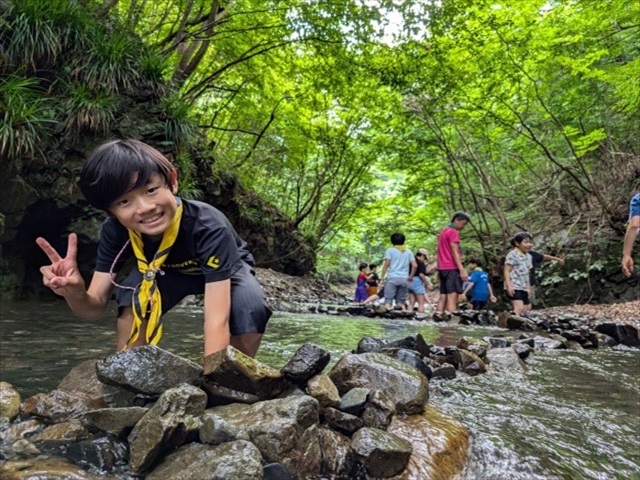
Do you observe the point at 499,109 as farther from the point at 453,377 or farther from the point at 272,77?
the point at 453,377

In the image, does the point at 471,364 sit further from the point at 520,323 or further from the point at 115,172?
the point at 520,323

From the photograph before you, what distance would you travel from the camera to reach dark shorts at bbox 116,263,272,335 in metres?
2.35

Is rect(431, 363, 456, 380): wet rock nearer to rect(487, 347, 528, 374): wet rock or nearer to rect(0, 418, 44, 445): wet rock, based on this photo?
rect(487, 347, 528, 374): wet rock

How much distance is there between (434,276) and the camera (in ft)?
90.4

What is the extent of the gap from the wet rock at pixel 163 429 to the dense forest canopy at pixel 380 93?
560 centimetres

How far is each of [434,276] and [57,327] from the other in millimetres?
24836

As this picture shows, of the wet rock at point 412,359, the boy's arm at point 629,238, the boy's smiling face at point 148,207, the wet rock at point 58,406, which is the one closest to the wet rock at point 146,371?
the wet rock at point 58,406

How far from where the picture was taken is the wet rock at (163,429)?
161 centimetres

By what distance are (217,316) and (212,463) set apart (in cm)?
78

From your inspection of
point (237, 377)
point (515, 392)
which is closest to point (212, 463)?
point (237, 377)

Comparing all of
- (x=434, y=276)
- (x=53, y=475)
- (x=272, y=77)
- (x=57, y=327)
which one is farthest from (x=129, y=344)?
(x=434, y=276)

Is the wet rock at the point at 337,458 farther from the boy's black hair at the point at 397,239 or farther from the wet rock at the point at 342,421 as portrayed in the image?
the boy's black hair at the point at 397,239

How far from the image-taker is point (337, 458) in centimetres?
180

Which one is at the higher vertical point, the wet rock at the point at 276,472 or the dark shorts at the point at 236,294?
the dark shorts at the point at 236,294
